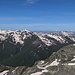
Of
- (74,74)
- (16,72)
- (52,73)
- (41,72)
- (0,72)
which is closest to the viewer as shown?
(74,74)

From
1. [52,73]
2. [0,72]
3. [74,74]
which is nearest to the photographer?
[74,74]

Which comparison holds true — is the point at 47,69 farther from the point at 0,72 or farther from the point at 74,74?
the point at 0,72

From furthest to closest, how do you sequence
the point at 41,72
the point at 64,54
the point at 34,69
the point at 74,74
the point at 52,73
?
the point at 64,54
the point at 34,69
the point at 41,72
the point at 52,73
the point at 74,74

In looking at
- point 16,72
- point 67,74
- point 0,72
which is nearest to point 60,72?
point 67,74

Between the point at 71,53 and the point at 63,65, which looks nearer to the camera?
the point at 63,65

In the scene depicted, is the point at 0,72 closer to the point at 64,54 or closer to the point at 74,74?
the point at 64,54

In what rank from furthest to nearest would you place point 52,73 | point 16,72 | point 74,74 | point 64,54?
1. point 64,54
2. point 16,72
3. point 52,73
4. point 74,74

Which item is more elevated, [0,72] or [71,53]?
[71,53]

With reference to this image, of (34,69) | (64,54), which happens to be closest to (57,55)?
(64,54)

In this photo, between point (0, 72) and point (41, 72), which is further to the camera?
point (0, 72)
